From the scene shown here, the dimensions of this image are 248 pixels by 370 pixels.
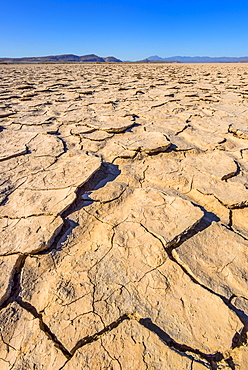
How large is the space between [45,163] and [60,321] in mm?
1110

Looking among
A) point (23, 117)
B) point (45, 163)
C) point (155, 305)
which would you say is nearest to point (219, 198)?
point (155, 305)

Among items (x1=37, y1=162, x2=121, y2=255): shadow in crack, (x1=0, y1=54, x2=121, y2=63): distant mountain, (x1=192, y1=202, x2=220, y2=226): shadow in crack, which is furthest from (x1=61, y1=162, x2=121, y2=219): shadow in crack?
(x1=0, y1=54, x2=121, y2=63): distant mountain

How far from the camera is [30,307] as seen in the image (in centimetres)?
75

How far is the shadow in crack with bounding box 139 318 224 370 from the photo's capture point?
602 mm

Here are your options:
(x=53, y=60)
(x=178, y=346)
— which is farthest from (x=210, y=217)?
(x=53, y=60)

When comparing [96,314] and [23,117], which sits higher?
[23,117]

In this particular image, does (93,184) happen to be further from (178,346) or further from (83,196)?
(178,346)

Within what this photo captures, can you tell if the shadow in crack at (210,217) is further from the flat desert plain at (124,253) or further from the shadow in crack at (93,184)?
the shadow in crack at (93,184)

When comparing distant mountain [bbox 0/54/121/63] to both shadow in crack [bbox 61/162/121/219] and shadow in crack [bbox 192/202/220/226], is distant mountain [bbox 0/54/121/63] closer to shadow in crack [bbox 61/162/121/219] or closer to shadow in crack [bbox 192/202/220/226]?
shadow in crack [bbox 61/162/121/219]

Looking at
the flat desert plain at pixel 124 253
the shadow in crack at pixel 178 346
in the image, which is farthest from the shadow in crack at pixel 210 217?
the shadow in crack at pixel 178 346

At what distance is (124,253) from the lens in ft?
3.01

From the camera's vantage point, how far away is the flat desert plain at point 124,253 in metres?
0.64

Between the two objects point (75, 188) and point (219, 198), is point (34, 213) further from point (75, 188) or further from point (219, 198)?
point (219, 198)

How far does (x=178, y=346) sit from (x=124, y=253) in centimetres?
37
